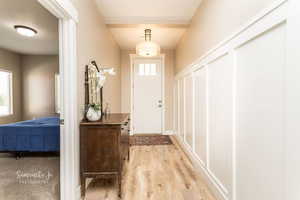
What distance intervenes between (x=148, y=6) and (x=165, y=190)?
259cm

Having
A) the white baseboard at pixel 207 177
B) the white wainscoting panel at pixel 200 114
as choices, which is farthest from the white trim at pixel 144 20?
the white baseboard at pixel 207 177

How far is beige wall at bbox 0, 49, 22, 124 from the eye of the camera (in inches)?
194

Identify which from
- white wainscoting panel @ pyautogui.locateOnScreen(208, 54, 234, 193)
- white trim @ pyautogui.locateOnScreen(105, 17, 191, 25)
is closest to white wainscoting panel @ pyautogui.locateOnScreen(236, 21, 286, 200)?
white wainscoting panel @ pyautogui.locateOnScreen(208, 54, 234, 193)

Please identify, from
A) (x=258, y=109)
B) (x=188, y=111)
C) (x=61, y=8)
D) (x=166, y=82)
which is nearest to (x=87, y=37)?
(x=61, y=8)

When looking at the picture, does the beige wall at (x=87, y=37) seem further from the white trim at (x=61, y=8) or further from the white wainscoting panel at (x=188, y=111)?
the white wainscoting panel at (x=188, y=111)

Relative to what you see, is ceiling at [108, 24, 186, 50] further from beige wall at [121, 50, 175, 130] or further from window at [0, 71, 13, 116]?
window at [0, 71, 13, 116]

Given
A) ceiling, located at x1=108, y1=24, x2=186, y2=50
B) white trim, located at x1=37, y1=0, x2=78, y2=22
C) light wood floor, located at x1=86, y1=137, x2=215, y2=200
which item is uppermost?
ceiling, located at x1=108, y1=24, x2=186, y2=50

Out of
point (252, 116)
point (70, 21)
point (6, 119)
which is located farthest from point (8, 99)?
point (252, 116)

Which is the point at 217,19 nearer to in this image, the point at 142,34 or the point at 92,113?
the point at 92,113

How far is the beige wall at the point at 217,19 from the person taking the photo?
4.49 feet

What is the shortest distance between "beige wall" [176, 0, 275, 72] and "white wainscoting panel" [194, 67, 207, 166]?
15.0 inches

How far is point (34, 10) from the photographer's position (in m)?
2.74

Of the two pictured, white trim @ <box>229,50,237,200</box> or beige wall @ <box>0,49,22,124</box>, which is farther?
beige wall @ <box>0,49,22,124</box>

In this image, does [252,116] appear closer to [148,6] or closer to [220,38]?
[220,38]
